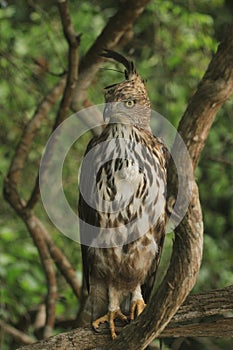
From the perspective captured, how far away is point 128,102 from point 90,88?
2278 millimetres

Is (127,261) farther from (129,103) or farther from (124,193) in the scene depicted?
(129,103)

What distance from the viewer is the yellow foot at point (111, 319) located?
2.99 meters

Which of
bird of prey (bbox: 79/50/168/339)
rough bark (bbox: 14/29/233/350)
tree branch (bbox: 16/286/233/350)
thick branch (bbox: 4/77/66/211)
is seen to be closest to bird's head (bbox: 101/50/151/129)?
bird of prey (bbox: 79/50/168/339)

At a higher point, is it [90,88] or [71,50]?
[90,88]

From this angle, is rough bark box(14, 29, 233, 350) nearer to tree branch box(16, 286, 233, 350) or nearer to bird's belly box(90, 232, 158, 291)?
tree branch box(16, 286, 233, 350)

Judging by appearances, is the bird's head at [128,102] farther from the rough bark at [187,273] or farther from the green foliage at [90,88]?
the green foliage at [90,88]

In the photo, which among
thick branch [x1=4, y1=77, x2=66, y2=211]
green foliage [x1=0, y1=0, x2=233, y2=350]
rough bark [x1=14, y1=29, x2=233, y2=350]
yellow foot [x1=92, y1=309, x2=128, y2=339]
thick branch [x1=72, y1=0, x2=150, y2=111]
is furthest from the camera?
green foliage [x1=0, y1=0, x2=233, y2=350]

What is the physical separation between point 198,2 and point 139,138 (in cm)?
256

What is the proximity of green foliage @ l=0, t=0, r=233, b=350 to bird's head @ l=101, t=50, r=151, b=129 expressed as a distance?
6.08ft

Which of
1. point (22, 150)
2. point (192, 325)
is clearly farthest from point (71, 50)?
point (192, 325)

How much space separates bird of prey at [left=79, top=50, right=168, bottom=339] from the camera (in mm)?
2887

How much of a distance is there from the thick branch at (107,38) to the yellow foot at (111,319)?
5.07ft

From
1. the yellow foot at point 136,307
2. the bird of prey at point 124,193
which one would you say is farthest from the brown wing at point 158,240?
the yellow foot at point 136,307

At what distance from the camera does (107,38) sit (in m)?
4.11
